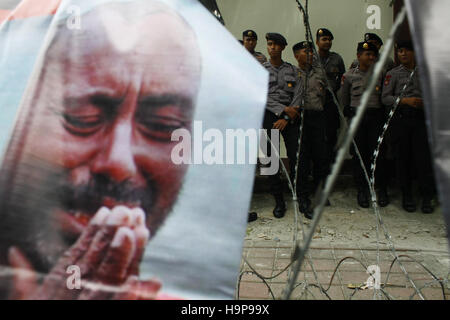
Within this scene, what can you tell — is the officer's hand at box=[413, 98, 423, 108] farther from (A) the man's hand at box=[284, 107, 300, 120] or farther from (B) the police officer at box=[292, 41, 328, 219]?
(A) the man's hand at box=[284, 107, 300, 120]

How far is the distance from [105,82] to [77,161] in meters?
0.34

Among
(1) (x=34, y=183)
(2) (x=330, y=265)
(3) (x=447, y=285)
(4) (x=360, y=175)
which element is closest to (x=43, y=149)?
(1) (x=34, y=183)

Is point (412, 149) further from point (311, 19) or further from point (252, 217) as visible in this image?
point (311, 19)

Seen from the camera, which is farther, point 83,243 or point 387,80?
point 387,80

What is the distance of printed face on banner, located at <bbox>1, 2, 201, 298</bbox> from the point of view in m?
1.56

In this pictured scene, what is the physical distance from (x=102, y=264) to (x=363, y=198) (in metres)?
4.00

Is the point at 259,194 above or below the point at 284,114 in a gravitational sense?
below

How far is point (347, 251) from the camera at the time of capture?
12.7 ft

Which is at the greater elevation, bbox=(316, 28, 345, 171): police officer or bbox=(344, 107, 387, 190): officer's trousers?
bbox=(316, 28, 345, 171): police officer

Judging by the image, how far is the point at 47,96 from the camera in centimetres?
168

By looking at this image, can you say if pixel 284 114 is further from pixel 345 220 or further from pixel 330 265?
pixel 330 265

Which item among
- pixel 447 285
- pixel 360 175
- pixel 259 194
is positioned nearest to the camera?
pixel 447 285

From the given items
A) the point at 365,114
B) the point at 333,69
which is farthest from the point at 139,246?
the point at 333,69

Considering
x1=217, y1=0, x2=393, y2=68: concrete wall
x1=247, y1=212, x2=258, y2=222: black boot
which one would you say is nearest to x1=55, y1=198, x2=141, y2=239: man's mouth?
x1=247, y1=212, x2=258, y2=222: black boot
